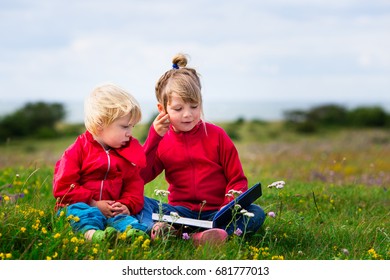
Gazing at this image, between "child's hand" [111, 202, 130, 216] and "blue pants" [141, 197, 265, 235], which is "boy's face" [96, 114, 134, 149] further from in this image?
"blue pants" [141, 197, 265, 235]

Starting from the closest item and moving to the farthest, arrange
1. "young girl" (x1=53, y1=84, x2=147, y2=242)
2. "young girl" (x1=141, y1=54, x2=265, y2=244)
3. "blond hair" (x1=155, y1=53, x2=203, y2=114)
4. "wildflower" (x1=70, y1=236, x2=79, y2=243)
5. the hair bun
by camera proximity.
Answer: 1. "wildflower" (x1=70, y1=236, x2=79, y2=243)
2. "young girl" (x1=53, y1=84, x2=147, y2=242)
3. "blond hair" (x1=155, y1=53, x2=203, y2=114)
4. "young girl" (x1=141, y1=54, x2=265, y2=244)
5. the hair bun

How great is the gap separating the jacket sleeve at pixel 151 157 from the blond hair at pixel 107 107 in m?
0.34

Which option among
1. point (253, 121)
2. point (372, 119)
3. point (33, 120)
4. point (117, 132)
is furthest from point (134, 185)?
Answer: point (372, 119)

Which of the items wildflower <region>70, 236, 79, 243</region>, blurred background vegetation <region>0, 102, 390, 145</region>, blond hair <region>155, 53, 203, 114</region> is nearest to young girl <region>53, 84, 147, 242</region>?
blond hair <region>155, 53, 203, 114</region>

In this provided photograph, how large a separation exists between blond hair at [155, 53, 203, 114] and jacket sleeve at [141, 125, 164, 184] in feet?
0.90

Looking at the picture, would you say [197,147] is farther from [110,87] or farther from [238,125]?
[238,125]

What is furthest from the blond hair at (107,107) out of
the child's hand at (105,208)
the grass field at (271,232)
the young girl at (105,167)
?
the grass field at (271,232)

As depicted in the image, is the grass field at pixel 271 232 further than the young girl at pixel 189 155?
No

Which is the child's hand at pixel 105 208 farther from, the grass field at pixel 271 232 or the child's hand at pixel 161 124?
the child's hand at pixel 161 124

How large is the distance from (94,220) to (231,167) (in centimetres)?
135

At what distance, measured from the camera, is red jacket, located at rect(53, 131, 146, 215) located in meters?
4.91

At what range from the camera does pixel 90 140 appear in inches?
200

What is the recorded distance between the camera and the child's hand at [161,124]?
5227 mm

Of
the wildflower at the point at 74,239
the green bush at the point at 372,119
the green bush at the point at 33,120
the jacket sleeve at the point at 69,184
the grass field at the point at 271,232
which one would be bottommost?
the green bush at the point at 33,120
